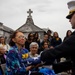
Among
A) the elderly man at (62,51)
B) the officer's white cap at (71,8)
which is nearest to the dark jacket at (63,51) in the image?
the elderly man at (62,51)

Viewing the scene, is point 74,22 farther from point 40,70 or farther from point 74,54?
point 40,70

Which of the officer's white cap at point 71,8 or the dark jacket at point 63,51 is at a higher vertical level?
the officer's white cap at point 71,8

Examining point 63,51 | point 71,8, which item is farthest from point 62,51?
point 71,8

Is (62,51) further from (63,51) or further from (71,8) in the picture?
(71,8)

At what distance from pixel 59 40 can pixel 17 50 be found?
6.82 metres

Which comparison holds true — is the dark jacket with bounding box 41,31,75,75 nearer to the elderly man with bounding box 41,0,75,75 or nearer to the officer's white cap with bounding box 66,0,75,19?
the elderly man with bounding box 41,0,75,75

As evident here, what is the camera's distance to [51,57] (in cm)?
276

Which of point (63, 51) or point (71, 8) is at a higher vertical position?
point (71, 8)

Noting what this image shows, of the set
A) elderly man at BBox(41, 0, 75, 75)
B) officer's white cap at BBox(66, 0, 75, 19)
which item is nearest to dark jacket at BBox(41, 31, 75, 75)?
elderly man at BBox(41, 0, 75, 75)

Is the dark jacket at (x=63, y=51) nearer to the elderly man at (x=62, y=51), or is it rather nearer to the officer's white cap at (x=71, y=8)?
the elderly man at (x=62, y=51)

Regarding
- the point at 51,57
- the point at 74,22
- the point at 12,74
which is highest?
the point at 74,22

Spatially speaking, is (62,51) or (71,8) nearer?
(62,51)

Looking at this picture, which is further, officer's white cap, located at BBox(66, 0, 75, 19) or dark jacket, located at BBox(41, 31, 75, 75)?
officer's white cap, located at BBox(66, 0, 75, 19)

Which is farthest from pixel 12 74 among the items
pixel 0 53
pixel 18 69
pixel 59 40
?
pixel 59 40
